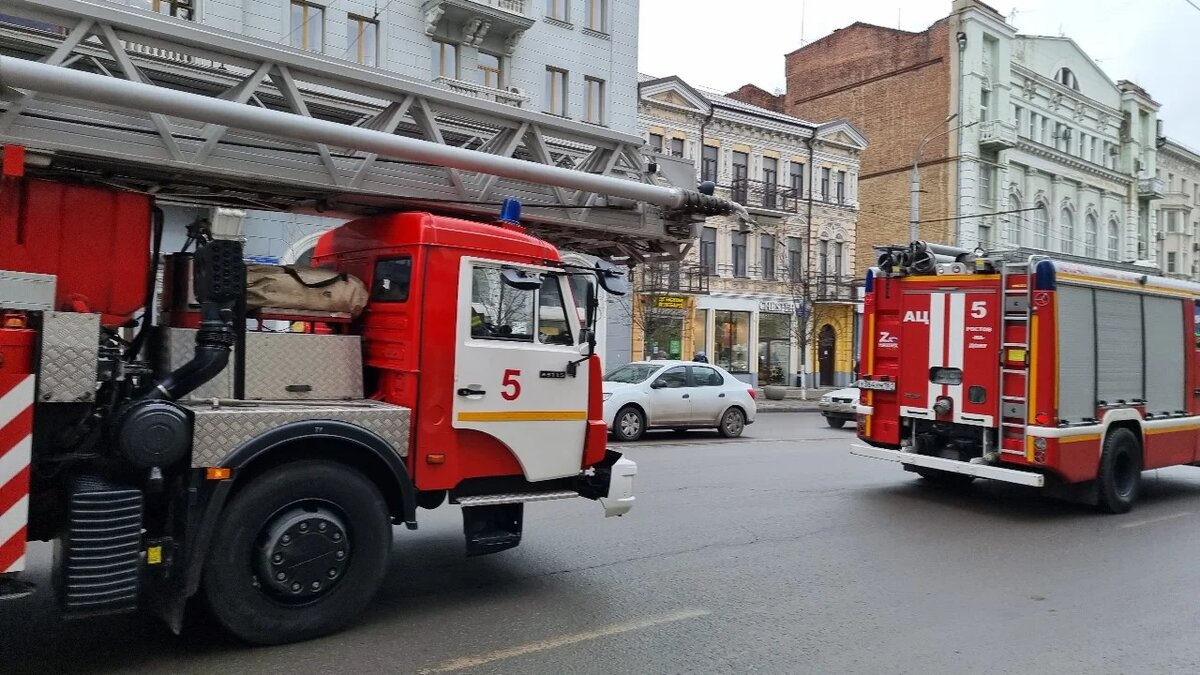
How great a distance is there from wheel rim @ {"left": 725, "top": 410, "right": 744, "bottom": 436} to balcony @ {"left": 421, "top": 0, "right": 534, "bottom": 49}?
42.6 feet

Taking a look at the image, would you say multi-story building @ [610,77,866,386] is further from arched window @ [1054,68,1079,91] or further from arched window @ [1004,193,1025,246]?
arched window @ [1054,68,1079,91]

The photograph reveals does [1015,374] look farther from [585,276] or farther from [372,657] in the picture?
[372,657]

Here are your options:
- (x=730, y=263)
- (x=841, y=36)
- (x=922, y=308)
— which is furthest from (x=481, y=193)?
(x=841, y=36)

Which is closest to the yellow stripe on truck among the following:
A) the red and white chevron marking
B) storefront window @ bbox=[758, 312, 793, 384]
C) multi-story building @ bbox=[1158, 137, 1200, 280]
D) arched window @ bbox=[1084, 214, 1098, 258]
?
the red and white chevron marking

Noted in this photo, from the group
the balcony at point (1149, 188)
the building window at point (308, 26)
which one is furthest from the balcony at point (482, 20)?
the balcony at point (1149, 188)

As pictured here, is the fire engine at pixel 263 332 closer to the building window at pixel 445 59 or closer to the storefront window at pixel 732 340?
the building window at pixel 445 59

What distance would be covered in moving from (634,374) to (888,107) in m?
34.6

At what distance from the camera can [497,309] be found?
575 centimetres

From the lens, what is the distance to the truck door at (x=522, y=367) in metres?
5.58

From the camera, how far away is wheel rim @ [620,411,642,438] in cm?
1614

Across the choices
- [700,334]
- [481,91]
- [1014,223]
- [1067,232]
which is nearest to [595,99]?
[481,91]

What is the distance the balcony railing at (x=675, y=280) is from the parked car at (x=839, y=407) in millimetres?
10349

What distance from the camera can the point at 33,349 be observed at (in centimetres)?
412

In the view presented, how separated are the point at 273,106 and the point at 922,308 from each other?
7.62m
